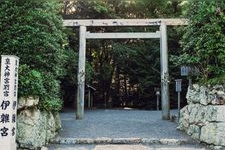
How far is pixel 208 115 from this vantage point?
8562 millimetres

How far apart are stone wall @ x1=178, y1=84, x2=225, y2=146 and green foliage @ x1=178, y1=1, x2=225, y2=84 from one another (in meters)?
0.29

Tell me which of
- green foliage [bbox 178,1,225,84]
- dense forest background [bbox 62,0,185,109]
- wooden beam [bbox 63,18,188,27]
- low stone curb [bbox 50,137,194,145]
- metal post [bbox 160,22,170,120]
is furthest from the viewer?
dense forest background [bbox 62,0,185,109]

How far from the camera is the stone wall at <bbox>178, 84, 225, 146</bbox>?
27.1 ft

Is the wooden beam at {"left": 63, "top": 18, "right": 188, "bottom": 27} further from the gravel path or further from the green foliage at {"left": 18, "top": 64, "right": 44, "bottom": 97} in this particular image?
the green foliage at {"left": 18, "top": 64, "right": 44, "bottom": 97}

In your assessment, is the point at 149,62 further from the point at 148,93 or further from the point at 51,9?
the point at 51,9

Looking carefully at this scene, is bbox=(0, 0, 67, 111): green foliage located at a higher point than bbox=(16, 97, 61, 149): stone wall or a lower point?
higher

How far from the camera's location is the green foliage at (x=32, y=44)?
27.4ft

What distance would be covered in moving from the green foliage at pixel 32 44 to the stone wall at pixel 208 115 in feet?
12.0

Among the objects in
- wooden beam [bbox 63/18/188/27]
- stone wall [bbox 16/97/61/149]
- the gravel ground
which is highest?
wooden beam [bbox 63/18/188/27]

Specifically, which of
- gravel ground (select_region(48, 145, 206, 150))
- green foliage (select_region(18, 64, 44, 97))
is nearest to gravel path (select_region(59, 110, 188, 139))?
gravel ground (select_region(48, 145, 206, 150))

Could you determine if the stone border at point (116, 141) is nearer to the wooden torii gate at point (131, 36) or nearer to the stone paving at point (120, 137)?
the stone paving at point (120, 137)

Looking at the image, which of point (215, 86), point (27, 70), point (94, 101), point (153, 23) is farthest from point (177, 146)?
point (94, 101)

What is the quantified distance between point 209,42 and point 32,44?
441 centimetres

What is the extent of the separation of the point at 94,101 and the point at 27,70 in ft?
62.4
